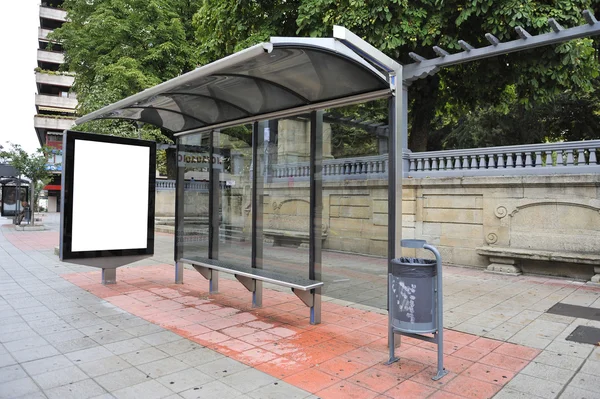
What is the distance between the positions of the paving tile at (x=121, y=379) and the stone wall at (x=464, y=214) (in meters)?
2.71

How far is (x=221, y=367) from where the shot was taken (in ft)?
12.7

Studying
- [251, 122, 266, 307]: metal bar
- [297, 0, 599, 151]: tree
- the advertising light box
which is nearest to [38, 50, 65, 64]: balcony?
[297, 0, 599, 151]: tree

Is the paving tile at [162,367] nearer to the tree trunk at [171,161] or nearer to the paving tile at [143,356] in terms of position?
the paving tile at [143,356]

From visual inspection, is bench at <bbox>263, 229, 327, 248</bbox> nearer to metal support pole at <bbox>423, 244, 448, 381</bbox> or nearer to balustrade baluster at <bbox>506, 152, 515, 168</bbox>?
metal support pole at <bbox>423, 244, 448, 381</bbox>

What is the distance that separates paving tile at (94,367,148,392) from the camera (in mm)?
3451

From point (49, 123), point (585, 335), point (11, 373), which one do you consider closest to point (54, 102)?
point (49, 123)

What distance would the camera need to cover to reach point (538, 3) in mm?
9703

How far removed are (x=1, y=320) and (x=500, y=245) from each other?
9184 mm

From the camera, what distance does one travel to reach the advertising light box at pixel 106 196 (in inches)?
263

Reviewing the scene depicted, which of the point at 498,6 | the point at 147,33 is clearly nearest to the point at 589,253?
the point at 498,6

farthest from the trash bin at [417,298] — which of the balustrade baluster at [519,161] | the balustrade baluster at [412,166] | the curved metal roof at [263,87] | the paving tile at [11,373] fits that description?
the balustrade baluster at [412,166]

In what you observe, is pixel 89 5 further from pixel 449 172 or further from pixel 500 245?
pixel 500 245

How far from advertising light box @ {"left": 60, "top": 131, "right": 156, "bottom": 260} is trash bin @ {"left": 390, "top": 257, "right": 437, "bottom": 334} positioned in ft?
17.3

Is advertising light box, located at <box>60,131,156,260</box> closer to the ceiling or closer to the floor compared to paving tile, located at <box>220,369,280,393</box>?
closer to the ceiling
